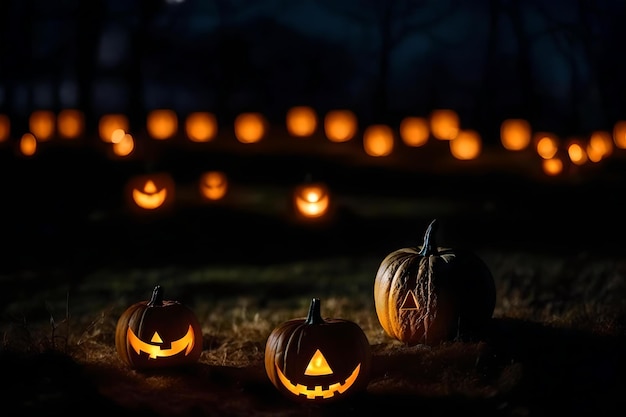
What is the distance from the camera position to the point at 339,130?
15.2 metres

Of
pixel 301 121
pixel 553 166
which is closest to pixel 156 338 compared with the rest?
pixel 553 166

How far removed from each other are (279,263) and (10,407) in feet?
20.4

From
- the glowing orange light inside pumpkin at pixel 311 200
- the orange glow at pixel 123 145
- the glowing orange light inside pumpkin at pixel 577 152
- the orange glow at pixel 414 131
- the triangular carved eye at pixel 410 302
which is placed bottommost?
the triangular carved eye at pixel 410 302

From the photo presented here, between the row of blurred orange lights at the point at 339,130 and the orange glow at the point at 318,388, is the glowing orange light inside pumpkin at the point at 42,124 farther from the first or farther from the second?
the orange glow at the point at 318,388

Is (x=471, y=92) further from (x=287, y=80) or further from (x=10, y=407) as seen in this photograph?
(x=10, y=407)

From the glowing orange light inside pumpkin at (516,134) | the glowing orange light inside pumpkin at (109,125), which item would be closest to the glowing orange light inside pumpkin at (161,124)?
the glowing orange light inside pumpkin at (109,125)

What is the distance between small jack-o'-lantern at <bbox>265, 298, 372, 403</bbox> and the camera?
4.24 m

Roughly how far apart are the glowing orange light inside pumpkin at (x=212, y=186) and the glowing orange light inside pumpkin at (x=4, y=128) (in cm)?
451

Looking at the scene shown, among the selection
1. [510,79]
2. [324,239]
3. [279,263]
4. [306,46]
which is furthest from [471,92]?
[279,263]

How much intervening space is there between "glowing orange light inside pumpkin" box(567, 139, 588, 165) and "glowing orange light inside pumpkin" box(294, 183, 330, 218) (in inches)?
187

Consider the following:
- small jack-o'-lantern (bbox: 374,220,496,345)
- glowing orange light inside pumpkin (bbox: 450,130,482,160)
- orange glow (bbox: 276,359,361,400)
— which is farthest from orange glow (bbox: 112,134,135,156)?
orange glow (bbox: 276,359,361,400)

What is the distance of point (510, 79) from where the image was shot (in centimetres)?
1652

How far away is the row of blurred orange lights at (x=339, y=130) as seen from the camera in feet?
45.9

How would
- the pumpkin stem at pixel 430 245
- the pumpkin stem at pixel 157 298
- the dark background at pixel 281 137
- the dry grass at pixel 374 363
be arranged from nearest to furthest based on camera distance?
the dry grass at pixel 374 363
the pumpkin stem at pixel 157 298
the pumpkin stem at pixel 430 245
the dark background at pixel 281 137
